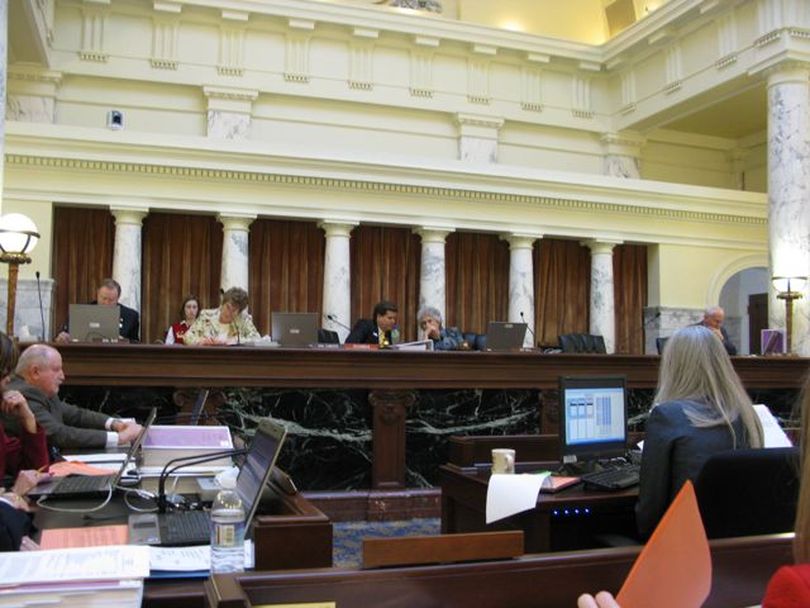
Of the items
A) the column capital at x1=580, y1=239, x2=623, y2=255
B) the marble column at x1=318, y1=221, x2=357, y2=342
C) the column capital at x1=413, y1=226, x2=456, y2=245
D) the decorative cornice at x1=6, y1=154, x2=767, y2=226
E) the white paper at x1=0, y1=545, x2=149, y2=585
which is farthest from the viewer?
the column capital at x1=580, y1=239, x2=623, y2=255

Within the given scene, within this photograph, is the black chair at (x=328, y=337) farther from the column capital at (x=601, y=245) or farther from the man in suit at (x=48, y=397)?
the column capital at (x=601, y=245)

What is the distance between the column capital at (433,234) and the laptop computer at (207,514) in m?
8.48

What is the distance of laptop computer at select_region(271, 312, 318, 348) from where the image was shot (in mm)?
5914

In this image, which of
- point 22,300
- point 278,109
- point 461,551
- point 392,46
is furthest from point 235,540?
point 392,46

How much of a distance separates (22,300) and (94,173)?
1726mm

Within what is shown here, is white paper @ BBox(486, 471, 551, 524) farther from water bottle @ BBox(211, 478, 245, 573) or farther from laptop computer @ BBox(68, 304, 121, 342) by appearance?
laptop computer @ BBox(68, 304, 121, 342)

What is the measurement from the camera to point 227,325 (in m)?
6.35

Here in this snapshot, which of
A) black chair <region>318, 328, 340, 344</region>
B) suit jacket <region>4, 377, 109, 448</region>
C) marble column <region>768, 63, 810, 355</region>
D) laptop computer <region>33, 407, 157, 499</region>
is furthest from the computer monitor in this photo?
marble column <region>768, 63, 810, 355</region>

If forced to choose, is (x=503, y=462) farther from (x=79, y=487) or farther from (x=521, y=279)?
(x=521, y=279)

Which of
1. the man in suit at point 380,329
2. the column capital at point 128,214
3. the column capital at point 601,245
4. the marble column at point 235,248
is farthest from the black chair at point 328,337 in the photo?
the column capital at point 601,245

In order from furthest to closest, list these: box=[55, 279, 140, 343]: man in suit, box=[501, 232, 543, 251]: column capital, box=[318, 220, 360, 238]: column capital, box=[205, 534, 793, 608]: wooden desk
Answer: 1. box=[501, 232, 543, 251]: column capital
2. box=[318, 220, 360, 238]: column capital
3. box=[55, 279, 140, 343]: man in suit
4. box=[205, 534, 793, 608]: wooden desk

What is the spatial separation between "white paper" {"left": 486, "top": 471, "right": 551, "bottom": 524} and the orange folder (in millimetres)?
1598

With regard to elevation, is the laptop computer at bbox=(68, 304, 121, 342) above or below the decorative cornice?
below

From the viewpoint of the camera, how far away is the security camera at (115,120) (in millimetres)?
11484
